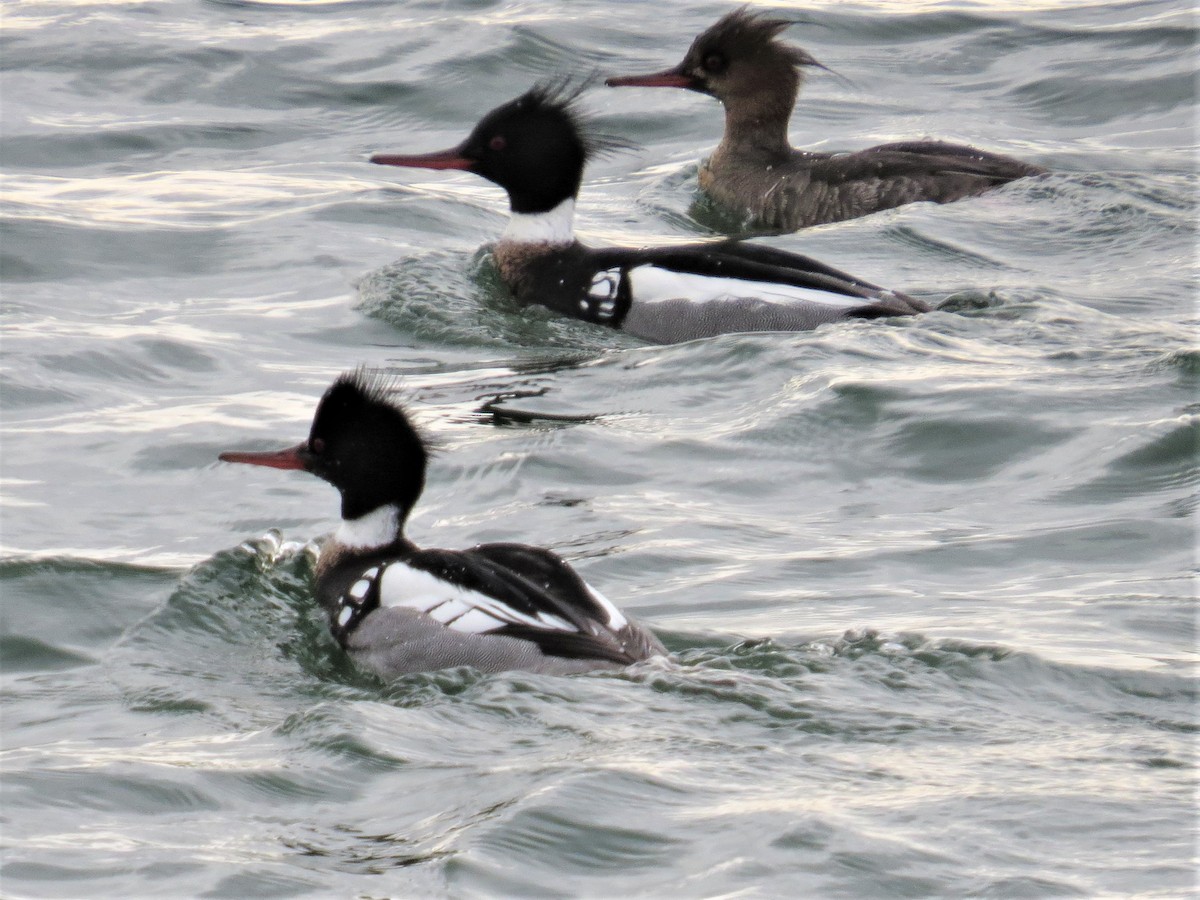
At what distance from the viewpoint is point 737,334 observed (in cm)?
963

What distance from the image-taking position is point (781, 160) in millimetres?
12359

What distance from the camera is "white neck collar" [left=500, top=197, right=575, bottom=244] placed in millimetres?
10648

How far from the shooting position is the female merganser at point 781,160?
11695mm

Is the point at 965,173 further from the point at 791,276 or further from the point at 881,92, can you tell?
the point at 881,92

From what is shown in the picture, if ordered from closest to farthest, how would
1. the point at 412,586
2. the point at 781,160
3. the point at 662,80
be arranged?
the point at 412,586 < the point at 781,160 < the point at 662,80

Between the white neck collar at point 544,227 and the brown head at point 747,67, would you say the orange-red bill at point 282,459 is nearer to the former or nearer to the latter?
the white neck collar at point 544,227

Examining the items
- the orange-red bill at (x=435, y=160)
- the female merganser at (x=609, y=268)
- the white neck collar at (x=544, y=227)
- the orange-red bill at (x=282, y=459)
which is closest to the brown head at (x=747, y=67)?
the female merganser at (x=609, y=268)

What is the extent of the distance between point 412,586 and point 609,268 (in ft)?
14.0

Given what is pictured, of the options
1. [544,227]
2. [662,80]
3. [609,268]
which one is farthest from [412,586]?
[662,80]

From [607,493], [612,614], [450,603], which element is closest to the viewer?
[612,614]

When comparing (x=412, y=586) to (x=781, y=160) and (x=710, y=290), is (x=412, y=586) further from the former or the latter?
(x=781, y=160)

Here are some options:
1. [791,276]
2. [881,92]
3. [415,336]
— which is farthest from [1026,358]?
[881,92]

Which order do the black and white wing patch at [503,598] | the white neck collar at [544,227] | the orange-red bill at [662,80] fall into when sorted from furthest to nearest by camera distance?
the orange-red bill at [662,80]
the white neck collar at [544,227]
the black and white wing patch at [503,598]

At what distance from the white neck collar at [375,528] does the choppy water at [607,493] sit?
0.33 meters
